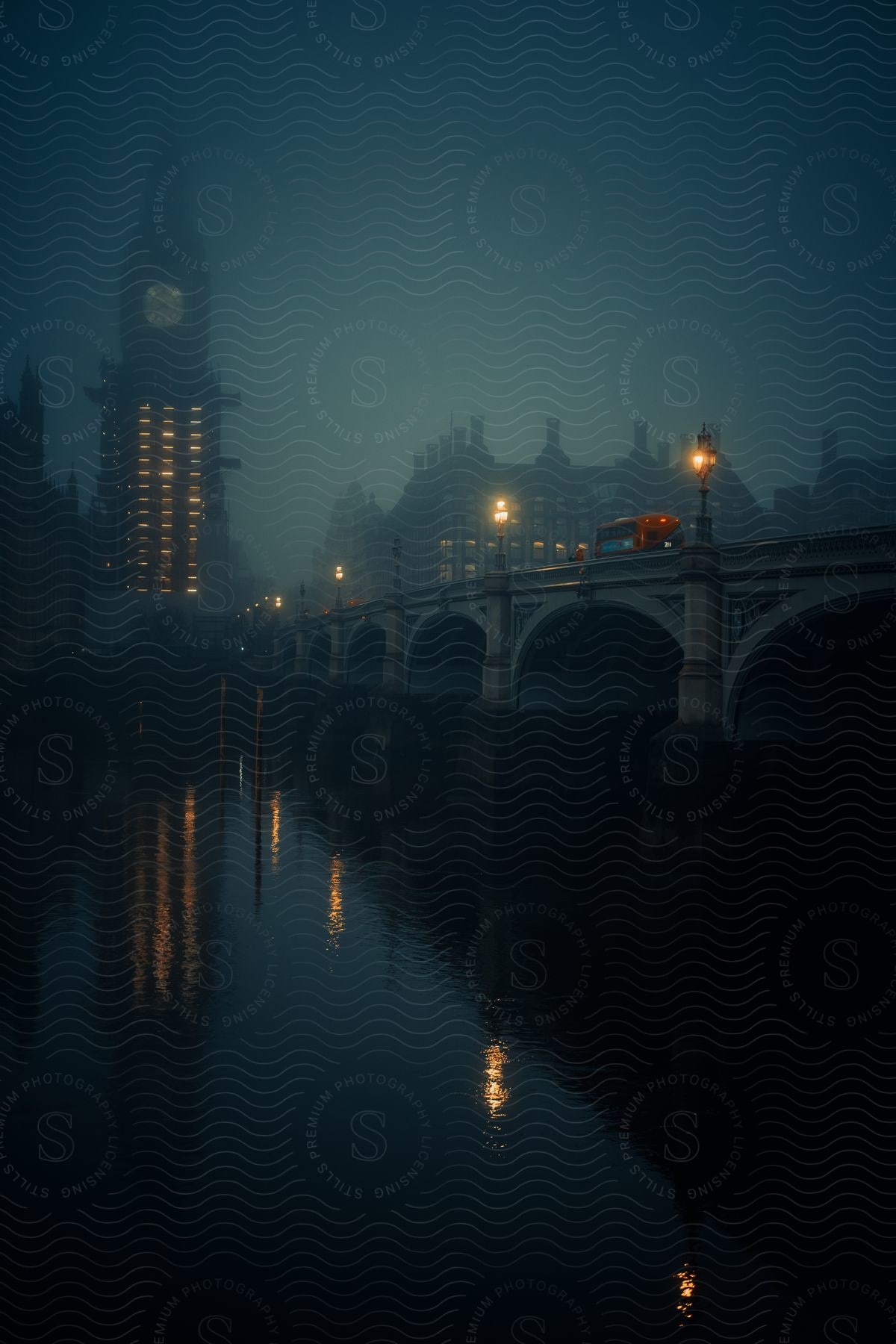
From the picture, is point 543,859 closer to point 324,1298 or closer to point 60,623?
point 324,1298

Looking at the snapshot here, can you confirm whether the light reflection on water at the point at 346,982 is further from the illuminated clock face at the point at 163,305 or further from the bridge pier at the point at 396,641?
the illuminated clock face at the point at 163,305

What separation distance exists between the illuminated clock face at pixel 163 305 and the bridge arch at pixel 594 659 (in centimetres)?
13234

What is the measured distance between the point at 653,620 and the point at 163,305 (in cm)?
14768

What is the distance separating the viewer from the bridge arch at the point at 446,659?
156ft

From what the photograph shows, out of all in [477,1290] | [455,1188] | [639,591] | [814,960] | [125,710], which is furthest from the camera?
[125,710]

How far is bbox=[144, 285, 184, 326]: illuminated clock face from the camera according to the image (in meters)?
151

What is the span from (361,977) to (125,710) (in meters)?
43.3

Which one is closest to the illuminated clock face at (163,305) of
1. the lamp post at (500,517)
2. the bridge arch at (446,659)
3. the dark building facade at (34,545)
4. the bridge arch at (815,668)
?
the dark building facade at (34,545)

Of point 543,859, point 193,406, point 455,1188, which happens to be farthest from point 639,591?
point 193,406

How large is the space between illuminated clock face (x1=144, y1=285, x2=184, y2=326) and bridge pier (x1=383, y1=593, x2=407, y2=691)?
121 m

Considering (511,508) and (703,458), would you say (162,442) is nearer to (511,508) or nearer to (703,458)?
(511,508)

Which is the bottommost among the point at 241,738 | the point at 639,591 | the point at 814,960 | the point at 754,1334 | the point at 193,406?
the point at 754,1334

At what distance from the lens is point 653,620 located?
3011cm

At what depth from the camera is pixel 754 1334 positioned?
9.38 m
